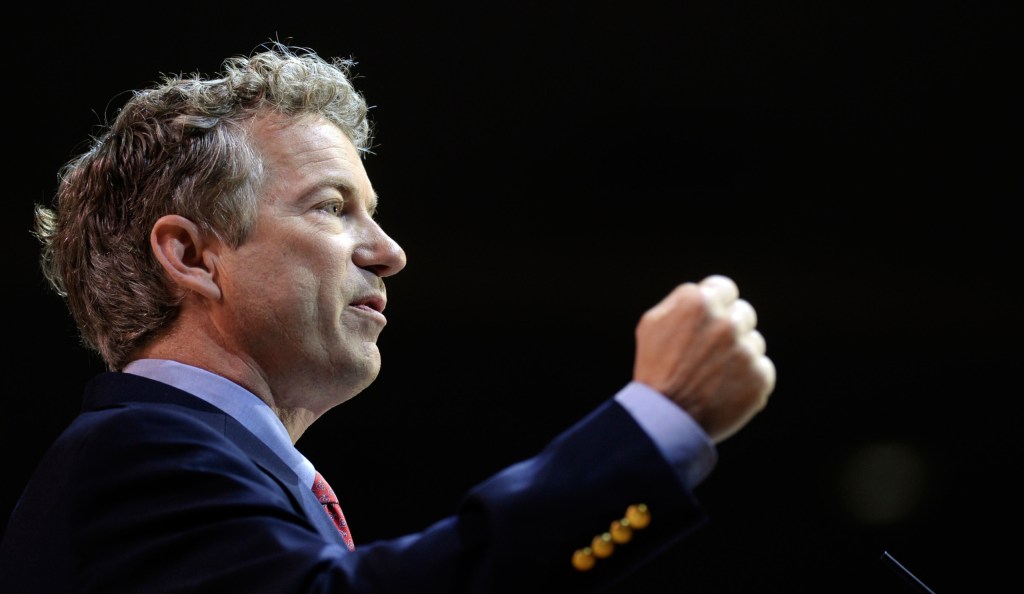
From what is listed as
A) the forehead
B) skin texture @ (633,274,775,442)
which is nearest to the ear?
the forehead

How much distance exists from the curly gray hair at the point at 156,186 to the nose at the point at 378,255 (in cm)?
16

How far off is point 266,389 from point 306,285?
0.16 meters

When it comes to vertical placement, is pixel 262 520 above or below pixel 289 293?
below

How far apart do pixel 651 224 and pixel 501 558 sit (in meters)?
1.98

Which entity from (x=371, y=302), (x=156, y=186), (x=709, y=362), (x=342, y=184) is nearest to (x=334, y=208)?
(x=342, y=184)

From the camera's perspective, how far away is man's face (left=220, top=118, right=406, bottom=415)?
1505mm

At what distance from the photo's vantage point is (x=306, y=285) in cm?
151

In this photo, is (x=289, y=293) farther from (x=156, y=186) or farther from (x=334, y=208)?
(x=156, y=186)

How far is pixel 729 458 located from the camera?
2836 mm

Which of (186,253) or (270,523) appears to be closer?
(270,523)

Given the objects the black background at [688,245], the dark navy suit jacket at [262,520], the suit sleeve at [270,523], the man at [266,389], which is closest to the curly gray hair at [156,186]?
the man at [266,389]

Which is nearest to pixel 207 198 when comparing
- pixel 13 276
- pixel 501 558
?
pixel 501 558

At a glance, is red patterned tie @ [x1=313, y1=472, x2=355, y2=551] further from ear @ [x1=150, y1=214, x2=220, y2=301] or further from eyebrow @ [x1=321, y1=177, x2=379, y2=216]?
eyebrow @ [x1=321, y1=177, x2=379, y2=216]

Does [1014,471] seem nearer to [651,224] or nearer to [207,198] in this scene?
[651,224]
